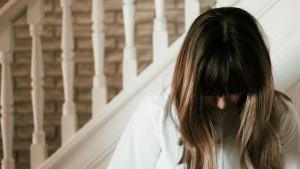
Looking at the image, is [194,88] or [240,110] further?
[240,110]

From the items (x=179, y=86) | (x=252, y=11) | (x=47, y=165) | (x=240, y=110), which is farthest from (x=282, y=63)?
(x=47, y=165)

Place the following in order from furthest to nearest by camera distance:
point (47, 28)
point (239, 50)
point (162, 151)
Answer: point (47, 28)
point (162, 151)
point (239, 50)

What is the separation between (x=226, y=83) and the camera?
51.3 inches

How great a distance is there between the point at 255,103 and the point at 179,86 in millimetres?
216

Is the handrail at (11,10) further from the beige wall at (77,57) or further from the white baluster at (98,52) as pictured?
the beige wall at (77,57)

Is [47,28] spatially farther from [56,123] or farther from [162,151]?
[162,151]

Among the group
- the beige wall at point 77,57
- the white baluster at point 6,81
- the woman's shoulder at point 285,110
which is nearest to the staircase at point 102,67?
the white baluster at point 6,81

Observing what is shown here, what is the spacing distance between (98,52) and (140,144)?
0.43 metres

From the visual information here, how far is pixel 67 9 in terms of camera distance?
184 cm

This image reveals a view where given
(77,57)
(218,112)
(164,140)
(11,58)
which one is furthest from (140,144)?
(77,57)

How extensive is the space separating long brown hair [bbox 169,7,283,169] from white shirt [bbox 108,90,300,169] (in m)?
0.05

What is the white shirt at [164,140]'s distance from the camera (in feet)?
5.07

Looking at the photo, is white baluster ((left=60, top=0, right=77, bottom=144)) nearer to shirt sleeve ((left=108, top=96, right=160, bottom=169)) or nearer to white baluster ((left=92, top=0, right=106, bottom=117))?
white baluster ((left=92, top=0, right=106, bottom=117))

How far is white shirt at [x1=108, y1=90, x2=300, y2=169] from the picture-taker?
5.07ft
